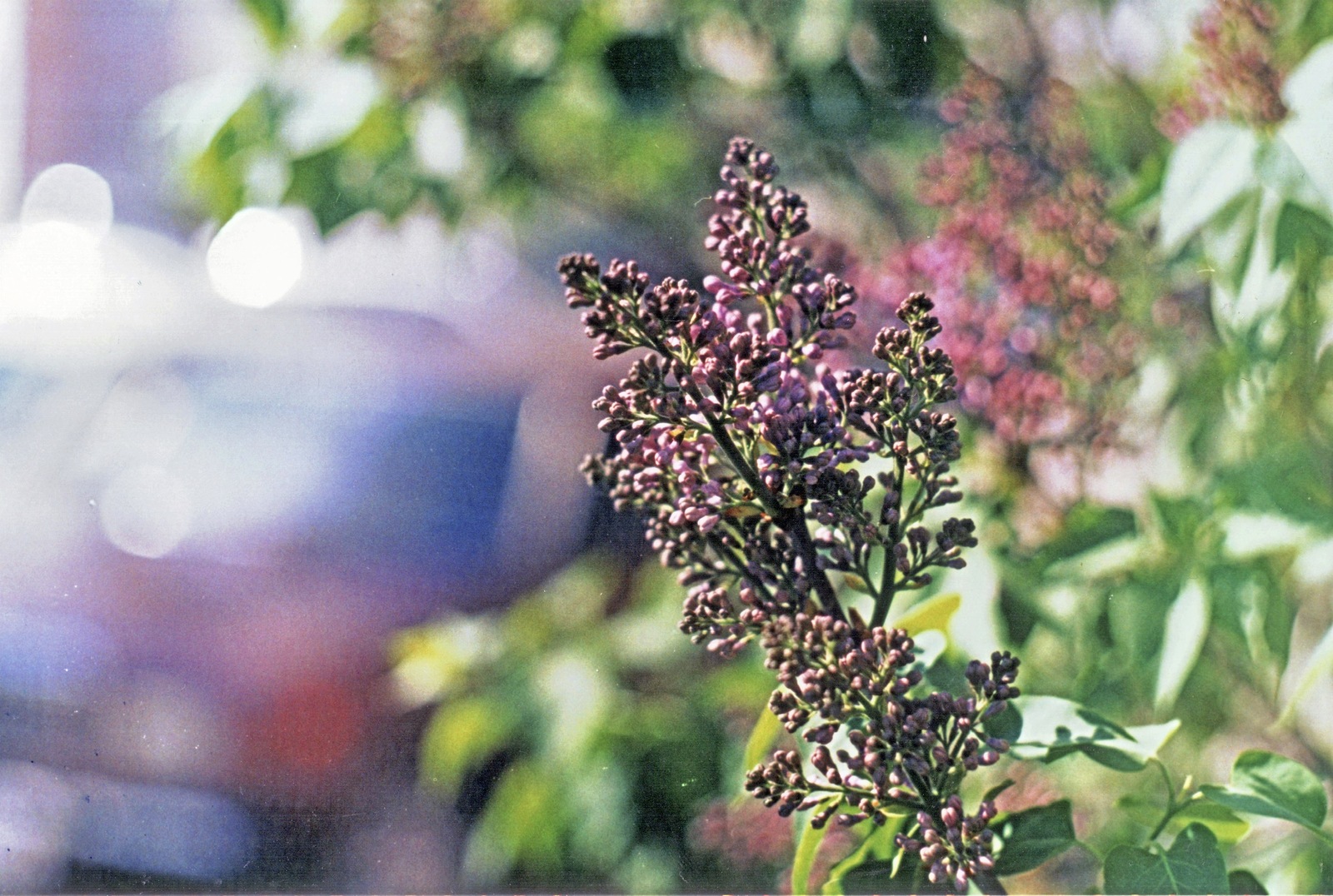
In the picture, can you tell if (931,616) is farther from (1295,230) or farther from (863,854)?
(1295,230)

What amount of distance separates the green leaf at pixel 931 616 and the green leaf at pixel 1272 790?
0.41 feet

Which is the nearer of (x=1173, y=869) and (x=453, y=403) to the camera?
(x=1173, y=869)

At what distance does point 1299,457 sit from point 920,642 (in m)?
0.33

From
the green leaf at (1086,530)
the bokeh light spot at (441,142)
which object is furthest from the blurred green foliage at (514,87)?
the green leaf at (1086,530)

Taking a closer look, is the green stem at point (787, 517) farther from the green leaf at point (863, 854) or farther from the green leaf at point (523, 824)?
the green leaf at point (523, 824)

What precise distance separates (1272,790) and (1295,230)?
31cm

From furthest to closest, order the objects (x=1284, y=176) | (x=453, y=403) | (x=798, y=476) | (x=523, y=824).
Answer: (x=453, y=403) < (x=523, y=824) < (x=1284, y=176) < (x=798, y=476)

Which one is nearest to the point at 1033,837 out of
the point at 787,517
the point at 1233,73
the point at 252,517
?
the point at 787,517

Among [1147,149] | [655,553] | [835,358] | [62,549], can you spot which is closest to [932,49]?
[1147,149]

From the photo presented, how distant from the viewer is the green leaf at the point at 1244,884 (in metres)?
0.47

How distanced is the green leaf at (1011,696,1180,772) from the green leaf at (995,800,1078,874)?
25mm

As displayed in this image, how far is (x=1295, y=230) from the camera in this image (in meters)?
0.58

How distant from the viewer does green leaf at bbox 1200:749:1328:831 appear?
0.44 metres

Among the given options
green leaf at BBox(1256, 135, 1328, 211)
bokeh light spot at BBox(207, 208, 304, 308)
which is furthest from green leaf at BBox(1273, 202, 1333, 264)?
bokeh light spot at BBox(207, 208, 304, 308)
